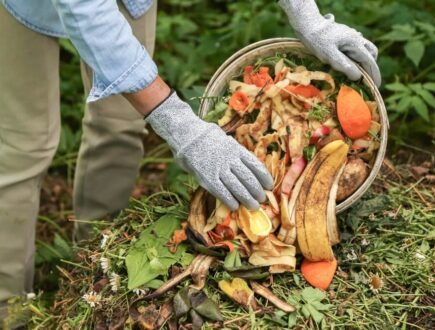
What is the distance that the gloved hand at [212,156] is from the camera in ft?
5.94

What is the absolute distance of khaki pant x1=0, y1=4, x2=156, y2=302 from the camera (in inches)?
84.8

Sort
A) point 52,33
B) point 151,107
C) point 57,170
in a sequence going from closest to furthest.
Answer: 1. point 151,107
2. point 52,33
3. point 57,170

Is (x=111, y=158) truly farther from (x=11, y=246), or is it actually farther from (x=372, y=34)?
(x=372, y=34)

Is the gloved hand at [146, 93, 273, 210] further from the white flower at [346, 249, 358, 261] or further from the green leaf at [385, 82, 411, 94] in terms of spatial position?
the green leaf at [385, 82, 411, 94]

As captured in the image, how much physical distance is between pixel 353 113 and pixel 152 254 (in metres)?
0.63

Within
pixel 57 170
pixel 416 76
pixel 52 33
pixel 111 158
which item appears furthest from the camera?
pixel 57 170

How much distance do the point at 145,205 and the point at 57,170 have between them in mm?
1203

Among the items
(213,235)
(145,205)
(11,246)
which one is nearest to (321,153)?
(213,235)

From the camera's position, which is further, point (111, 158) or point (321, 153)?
point (111, 158)

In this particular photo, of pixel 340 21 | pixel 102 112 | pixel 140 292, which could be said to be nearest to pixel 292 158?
pixel 140 292

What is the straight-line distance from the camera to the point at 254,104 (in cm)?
204

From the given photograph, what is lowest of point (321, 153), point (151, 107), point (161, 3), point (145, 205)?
point (161, 3)

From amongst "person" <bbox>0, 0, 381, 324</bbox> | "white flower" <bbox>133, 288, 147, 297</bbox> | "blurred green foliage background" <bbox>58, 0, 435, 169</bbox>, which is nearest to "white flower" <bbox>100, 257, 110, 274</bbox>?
"white flower" <bbox>133, 288, 147, 297</bbox>

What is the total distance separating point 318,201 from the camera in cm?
194
